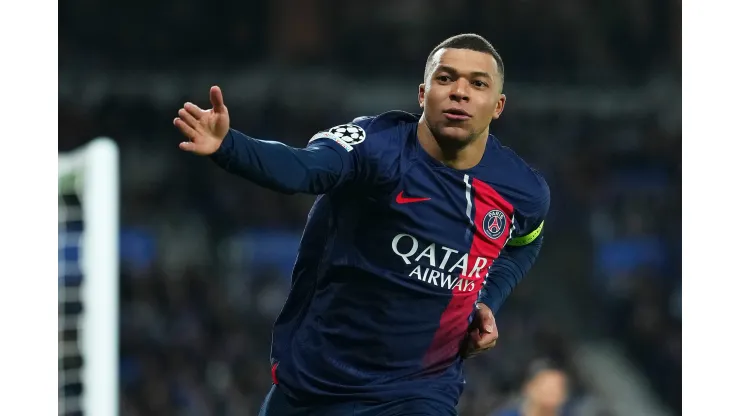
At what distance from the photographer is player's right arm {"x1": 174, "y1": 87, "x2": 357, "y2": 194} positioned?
2.94 metres

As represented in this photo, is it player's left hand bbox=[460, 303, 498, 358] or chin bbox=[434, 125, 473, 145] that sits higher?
chin bbox=[434, 125, 473, 145]

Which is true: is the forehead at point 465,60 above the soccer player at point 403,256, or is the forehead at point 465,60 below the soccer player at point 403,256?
above

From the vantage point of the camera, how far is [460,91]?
3.61 m

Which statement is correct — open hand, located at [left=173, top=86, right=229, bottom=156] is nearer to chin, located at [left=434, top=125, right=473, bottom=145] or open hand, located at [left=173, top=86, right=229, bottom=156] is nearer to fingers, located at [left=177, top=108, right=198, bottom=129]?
fingers, located at [left=177, top=108, right=198, bottom=129]

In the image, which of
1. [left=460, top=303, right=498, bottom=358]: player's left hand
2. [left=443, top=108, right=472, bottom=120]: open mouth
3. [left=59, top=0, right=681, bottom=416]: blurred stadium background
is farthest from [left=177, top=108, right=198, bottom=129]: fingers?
[left=59, top=0, right=681, bottom=416]: blurred stadium background

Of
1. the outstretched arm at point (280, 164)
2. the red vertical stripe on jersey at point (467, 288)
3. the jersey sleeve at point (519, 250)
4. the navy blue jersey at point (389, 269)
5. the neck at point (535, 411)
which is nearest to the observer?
the outstretched arm at point (280, 164)

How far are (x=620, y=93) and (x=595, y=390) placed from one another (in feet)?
12.7

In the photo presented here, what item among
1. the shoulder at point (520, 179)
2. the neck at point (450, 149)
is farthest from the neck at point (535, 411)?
the neck at point (450, 149)

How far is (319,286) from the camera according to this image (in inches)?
148

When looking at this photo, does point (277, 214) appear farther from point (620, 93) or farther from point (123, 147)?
point (620, 93)

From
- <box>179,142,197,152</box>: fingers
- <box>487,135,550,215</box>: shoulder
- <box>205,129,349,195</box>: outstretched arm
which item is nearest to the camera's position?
<box>179,142,197,152</box>: fingers

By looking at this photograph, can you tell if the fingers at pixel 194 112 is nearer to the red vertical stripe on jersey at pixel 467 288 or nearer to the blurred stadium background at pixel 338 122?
the red vertical stripe on jersey at pixel 467 288

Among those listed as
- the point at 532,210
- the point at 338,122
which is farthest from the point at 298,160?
the point at 338,122

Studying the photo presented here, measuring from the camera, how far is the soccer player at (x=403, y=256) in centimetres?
362
